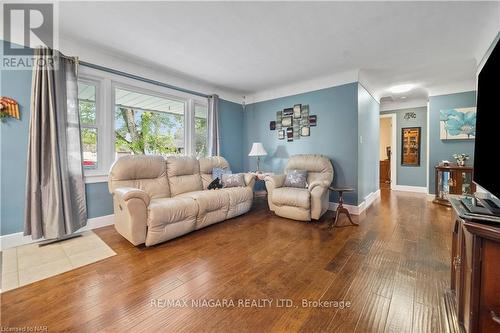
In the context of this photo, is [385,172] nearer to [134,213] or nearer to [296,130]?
[296,130]

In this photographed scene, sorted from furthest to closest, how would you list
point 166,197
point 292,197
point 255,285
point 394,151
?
point 394,151 < point 292,197 < point 166,197 < point 255,285

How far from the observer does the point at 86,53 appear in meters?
2.79

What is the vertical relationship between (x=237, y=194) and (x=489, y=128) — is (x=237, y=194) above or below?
below

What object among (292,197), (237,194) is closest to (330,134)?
(292,197)

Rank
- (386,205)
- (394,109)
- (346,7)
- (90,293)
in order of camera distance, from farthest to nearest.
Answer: (394,109), (386,205), (346,7), (90,293)

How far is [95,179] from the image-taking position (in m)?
2.92

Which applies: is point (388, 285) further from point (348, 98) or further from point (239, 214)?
point (348, 98)

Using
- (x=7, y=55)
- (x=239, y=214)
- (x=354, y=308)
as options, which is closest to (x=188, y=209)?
(x=239, y=214)

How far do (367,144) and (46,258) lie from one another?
5122mm

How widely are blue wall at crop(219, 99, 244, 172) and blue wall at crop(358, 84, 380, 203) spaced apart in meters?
2.65

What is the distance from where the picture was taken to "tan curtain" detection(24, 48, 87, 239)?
232cm

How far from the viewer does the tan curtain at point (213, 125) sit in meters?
4.34

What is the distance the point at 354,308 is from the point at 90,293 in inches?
75.7

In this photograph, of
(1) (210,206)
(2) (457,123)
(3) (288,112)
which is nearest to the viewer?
(1) (210,206)
